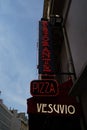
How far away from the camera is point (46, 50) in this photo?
29.1 feet

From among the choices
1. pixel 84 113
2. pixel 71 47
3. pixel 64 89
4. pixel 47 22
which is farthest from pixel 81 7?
pixel 47 22

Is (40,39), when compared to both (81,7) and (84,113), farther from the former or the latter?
(84,113)

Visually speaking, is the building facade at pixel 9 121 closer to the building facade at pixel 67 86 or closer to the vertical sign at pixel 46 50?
the vertical sign at pixel 46 50

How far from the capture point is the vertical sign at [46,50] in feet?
26.8

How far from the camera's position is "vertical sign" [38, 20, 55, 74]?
8180mm

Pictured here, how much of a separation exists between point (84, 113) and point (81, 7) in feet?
10.9

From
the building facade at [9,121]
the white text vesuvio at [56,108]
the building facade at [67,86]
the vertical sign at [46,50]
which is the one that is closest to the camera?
the building facade at [67,86]

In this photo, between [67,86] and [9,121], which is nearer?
[67,86]

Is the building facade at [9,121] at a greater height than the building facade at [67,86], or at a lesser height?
greater

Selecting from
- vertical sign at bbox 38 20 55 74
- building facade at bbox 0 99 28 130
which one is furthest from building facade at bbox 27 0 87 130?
building facade at bbox 0 99 28 130

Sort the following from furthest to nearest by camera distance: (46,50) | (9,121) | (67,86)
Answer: (9,121), (46,50), (67,86)

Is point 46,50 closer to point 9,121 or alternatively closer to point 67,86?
point 67,86

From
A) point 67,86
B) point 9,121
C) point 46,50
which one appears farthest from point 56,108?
point 9,121

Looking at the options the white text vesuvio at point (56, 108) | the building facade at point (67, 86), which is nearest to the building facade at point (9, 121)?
the building facade at point (67, 86)
